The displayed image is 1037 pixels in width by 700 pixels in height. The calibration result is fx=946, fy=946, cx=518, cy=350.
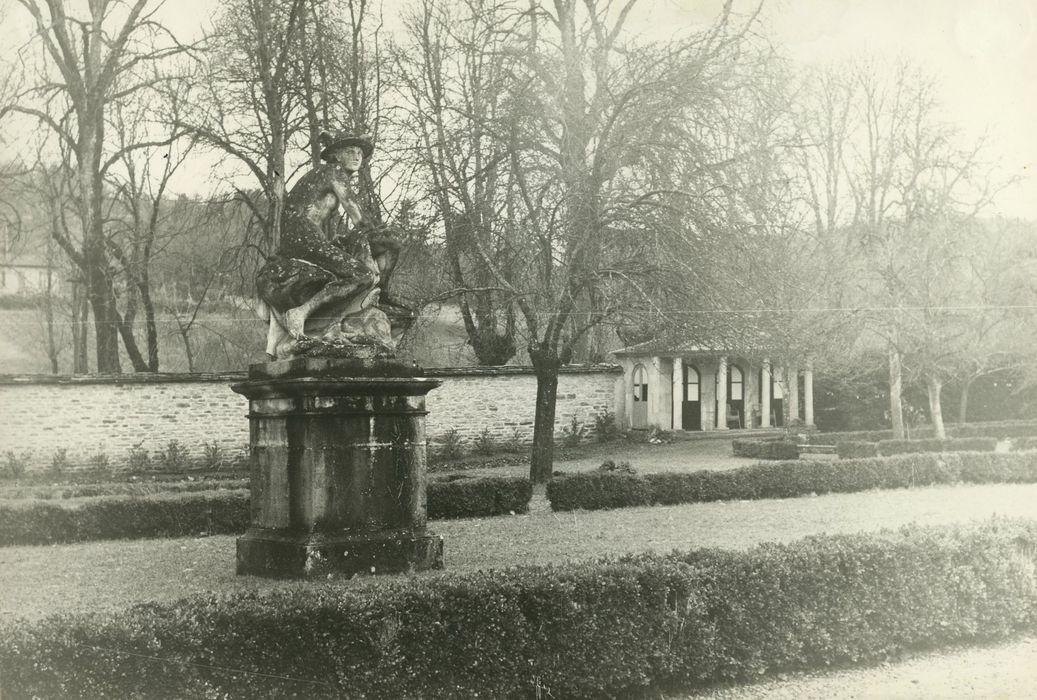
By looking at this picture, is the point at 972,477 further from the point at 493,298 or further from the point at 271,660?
the point at 271,660

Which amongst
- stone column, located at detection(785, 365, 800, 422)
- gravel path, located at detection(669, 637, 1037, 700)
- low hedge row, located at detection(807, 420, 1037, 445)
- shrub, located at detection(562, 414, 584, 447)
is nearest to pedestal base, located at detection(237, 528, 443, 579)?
gravel path, located at detection(669, 637, 1037, 700)

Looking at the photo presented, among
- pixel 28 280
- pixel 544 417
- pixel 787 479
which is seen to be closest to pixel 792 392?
pixel 787 479

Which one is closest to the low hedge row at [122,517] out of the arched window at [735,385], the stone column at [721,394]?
the stone column at [721,394]

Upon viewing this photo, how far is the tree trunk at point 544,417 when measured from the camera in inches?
607

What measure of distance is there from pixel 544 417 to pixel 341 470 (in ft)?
28.4

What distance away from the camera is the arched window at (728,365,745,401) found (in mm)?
31252

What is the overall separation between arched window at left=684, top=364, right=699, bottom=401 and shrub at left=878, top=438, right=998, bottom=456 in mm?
9876

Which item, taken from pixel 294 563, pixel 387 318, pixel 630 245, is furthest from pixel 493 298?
pixel 294 563

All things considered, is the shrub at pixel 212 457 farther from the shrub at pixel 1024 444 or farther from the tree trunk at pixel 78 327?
the shrub at pixel 1024 444

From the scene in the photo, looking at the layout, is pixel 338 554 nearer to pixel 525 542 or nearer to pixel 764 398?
pixel 525 542

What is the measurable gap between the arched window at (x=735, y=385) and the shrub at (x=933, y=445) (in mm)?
10227

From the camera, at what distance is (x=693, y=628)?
6.07m

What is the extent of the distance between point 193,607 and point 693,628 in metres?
3.06

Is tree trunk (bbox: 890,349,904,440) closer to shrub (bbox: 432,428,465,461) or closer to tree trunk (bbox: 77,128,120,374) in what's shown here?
shrub (bbox: 432,428,465,461)
